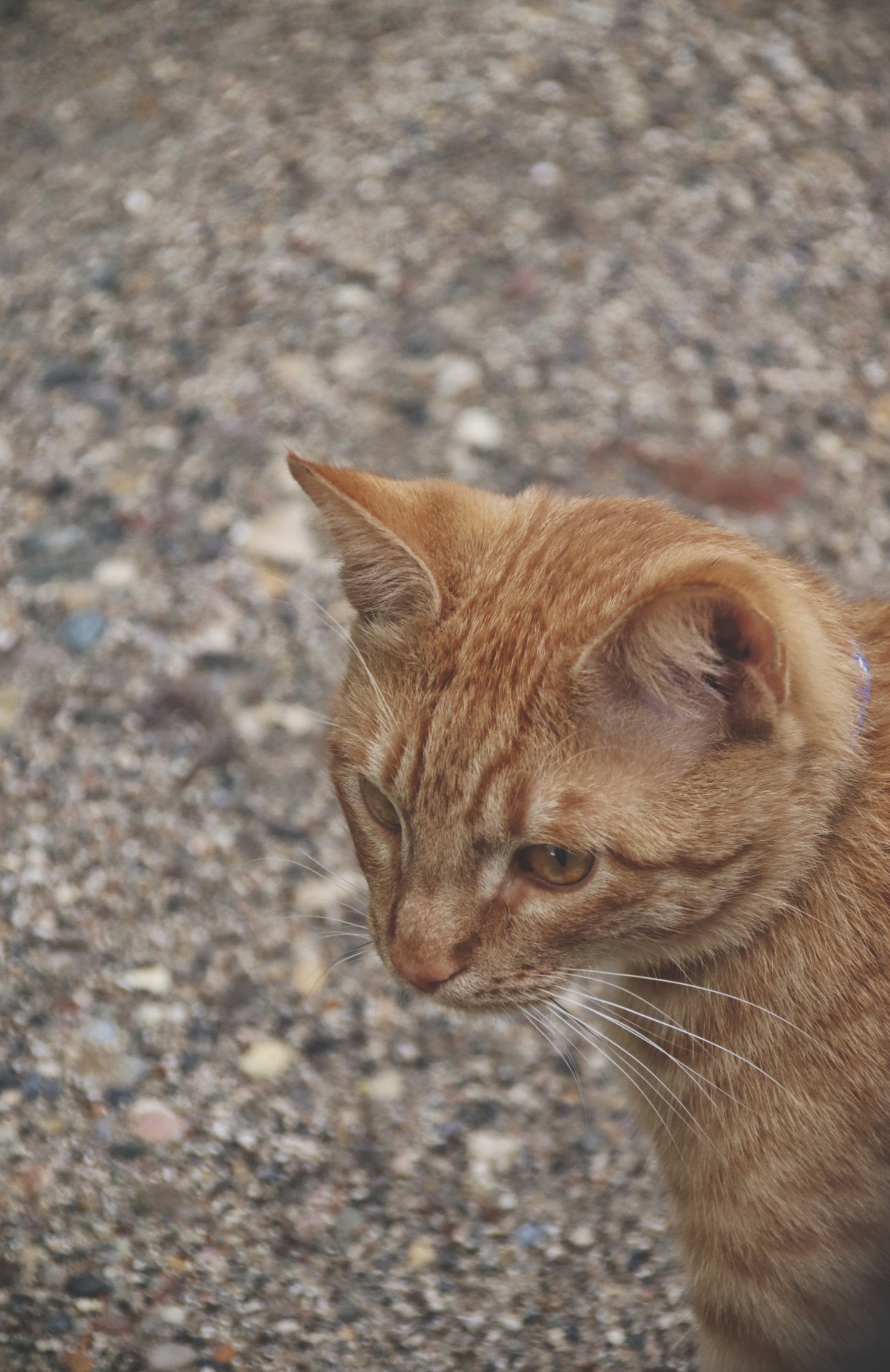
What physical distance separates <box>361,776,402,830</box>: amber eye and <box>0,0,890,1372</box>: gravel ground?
3.12 feet

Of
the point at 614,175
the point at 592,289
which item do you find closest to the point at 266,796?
the point at 592,289

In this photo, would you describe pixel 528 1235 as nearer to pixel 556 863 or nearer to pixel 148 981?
pixel 148 981

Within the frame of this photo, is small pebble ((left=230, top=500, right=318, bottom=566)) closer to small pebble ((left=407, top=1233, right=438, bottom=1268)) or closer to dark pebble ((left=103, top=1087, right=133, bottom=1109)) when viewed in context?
dark pebble ((left=103, top=1087, right=133, bottom=1109))

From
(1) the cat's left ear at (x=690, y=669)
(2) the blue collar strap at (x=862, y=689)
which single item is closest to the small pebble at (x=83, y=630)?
(1) the cat's left ear at (x=690, y=669)

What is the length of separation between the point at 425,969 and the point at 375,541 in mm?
581

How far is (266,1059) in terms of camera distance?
8.86 feet

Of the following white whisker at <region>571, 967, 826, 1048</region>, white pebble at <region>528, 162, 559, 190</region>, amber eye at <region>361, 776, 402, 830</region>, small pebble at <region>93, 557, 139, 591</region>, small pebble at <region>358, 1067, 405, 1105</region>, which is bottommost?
small pebble at <region>358, 1067, 405, 1105</region>

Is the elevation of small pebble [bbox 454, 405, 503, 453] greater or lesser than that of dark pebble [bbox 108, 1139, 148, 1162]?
greater

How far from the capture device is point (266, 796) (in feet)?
9.94

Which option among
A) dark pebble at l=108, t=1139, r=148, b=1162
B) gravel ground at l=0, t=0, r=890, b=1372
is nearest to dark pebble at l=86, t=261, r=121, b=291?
gravel ground at l=0, t=0, r=890, b=1372

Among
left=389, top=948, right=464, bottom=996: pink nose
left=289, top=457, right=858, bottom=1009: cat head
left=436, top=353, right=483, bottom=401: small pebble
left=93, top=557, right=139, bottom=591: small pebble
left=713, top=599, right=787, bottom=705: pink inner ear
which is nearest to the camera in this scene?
left=713, top=599, right=787, bottom=705: pink inner ear

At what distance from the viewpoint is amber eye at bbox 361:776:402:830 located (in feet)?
6.26

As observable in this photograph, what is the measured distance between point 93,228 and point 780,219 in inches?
80.6

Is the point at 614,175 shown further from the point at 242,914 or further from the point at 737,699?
the point at 737,699
